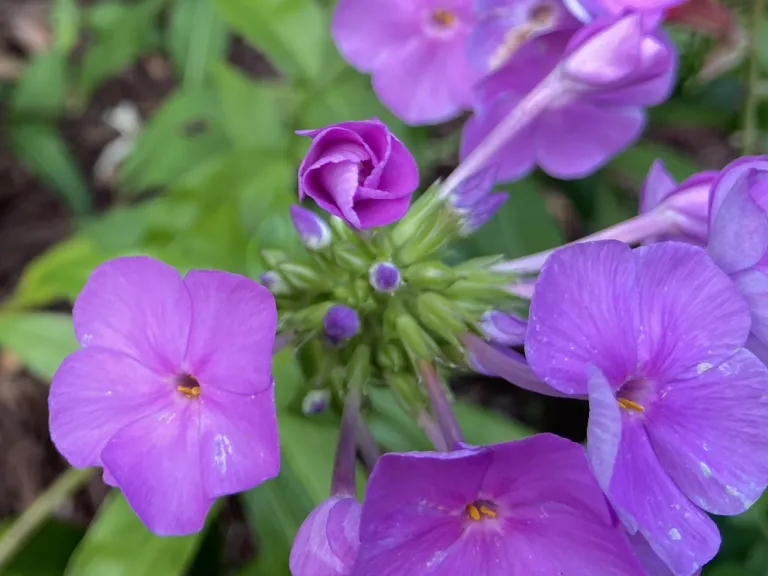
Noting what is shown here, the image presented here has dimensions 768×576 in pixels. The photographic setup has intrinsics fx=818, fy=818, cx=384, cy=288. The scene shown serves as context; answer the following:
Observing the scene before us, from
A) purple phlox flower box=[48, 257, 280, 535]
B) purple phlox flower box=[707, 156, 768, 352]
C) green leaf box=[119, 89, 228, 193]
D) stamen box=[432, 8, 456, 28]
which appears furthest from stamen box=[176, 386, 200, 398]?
green leaf box=[119, 89, 228, 193]

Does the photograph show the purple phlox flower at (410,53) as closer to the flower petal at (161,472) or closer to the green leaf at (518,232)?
the green leaf at (518,232)

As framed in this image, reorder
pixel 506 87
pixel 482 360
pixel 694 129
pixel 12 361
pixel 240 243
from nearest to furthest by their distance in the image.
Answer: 1. pixel 482 360
2. pixel 506 87
3. pixel 240 243
4. pixel 12 361
5. pixel 694 129

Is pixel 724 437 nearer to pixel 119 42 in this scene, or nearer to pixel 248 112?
pixel 248 112

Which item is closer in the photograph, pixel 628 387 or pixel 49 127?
pixel 628 387

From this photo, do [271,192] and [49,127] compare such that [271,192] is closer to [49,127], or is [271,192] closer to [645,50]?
[645,50]

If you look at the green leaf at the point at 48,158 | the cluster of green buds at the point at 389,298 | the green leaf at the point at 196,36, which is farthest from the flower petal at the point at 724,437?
the green leaf at the point at 48,158

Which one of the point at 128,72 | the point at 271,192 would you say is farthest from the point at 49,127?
the point at 271,192

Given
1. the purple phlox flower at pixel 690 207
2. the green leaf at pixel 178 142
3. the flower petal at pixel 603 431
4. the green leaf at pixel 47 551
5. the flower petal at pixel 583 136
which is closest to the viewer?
the flower petal at pixel 603 431

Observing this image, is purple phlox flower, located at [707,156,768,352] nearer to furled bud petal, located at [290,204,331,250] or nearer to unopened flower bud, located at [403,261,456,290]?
unopened flower bud, located at [403,261,456,290]
